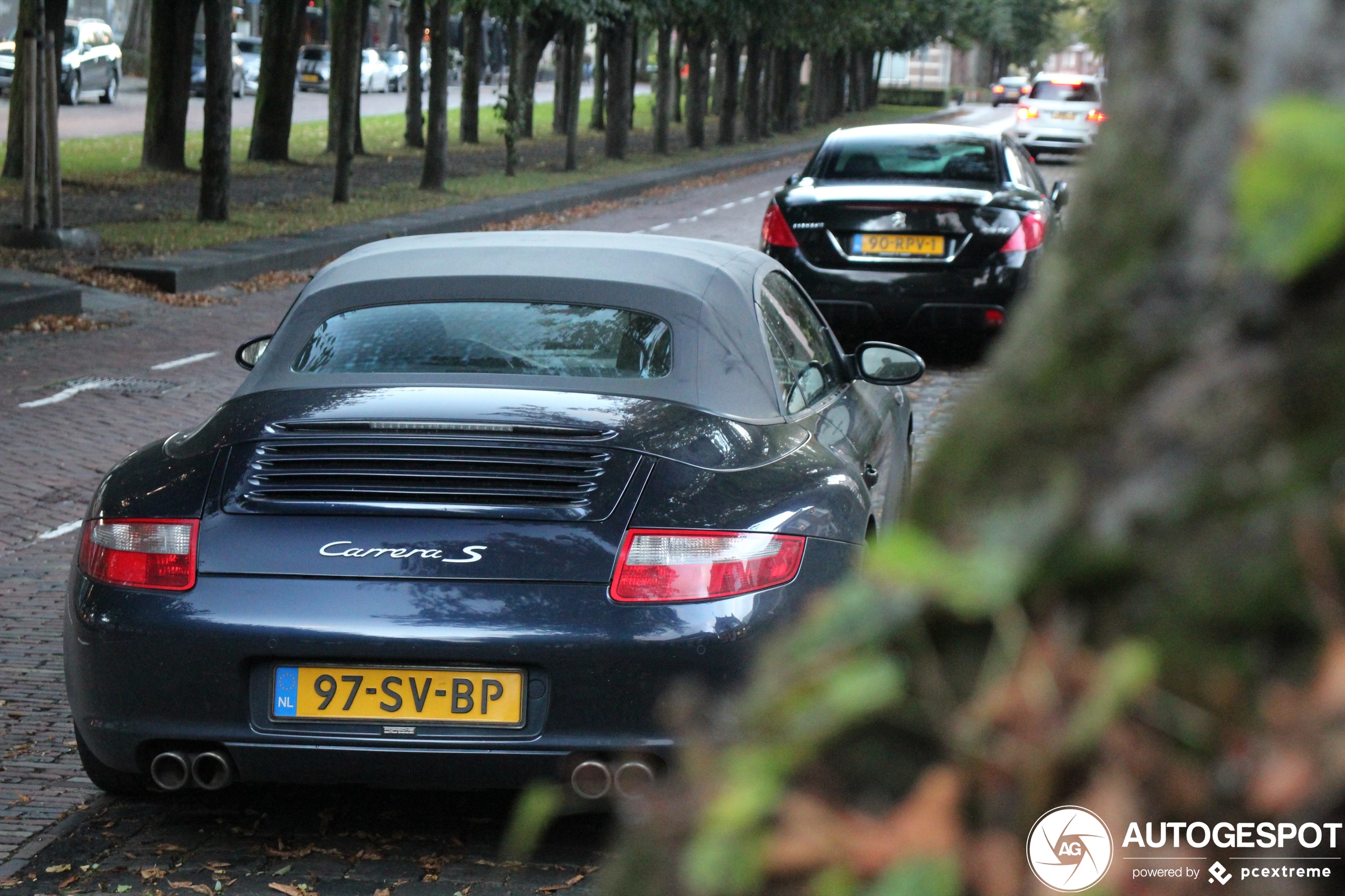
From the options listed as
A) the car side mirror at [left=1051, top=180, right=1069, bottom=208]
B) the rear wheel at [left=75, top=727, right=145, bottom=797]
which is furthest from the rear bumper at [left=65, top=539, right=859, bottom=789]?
the car side mirror at [left=1051, top=180, right=1069, bottom=208]

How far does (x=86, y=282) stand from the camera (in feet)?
49.1

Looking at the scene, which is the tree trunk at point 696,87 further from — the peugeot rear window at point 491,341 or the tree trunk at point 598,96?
the peugeot rear window at point 491,341

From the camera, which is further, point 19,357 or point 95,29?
point 95,29

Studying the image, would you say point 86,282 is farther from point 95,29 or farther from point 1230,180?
point 95,29

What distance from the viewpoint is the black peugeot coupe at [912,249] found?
11.2 metres

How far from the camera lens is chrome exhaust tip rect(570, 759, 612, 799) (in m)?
3.58

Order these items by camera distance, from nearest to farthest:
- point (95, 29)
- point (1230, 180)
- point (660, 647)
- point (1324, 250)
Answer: point (1324, 250)
point (1230, 180)
point (660, 647)
point (95, 29)

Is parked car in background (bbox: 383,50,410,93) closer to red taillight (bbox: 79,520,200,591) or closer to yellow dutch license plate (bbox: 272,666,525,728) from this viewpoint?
red taillight (bbox: 79,520,200,591)

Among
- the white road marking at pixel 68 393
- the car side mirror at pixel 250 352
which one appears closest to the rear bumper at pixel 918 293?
the white road marking at pixel 68 393

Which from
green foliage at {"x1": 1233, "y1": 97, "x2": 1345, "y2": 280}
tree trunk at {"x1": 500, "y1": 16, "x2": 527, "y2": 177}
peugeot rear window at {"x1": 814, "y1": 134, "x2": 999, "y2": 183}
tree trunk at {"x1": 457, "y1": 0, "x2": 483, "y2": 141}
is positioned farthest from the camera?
tree trunk at {"x1": 457, "y1": 0, "x2": 483, "y2": 141}

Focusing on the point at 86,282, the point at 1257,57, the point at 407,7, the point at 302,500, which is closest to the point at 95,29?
the point at 407,7

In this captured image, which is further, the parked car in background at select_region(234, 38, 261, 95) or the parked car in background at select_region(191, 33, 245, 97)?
the parked car in background at select_region(234, 38, 261, 95)

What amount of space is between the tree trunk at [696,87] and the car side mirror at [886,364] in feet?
119

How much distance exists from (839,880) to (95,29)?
159ft
